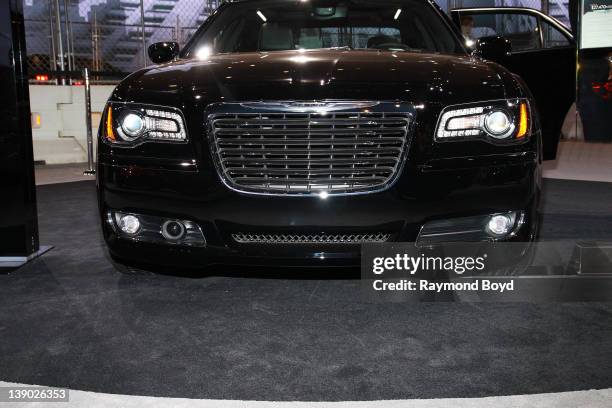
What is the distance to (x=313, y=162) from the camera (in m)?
2.75

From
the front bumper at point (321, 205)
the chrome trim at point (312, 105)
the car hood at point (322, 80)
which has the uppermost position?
the car hood at point (322, 80)

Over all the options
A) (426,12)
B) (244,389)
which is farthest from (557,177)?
(244,389)

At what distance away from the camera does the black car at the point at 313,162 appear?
9.00ft

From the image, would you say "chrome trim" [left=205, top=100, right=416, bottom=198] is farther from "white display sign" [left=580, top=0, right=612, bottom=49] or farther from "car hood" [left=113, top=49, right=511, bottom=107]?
"white display sign" [left=580, top=0, right=612, bottom=49]

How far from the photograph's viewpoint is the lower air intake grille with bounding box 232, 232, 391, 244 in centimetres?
278

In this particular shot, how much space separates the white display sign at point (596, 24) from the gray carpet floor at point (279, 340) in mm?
9437

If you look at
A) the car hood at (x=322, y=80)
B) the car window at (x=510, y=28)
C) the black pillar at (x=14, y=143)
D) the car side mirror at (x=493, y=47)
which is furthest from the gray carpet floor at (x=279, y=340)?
the car window at (x=510, y=28)

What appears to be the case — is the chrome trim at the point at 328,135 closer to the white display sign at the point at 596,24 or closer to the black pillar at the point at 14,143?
the black pillar at the point at 14,143

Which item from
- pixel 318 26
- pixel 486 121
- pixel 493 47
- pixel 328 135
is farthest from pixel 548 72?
pixel 328 135

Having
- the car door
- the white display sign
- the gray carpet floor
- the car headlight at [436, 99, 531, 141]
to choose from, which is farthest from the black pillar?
the white display sign

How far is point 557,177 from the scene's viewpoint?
7.86 metres

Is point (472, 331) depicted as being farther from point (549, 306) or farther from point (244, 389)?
point (244, 389)

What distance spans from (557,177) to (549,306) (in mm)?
5036

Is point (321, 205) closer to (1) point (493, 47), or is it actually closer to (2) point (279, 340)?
(2) point (279, 340)
